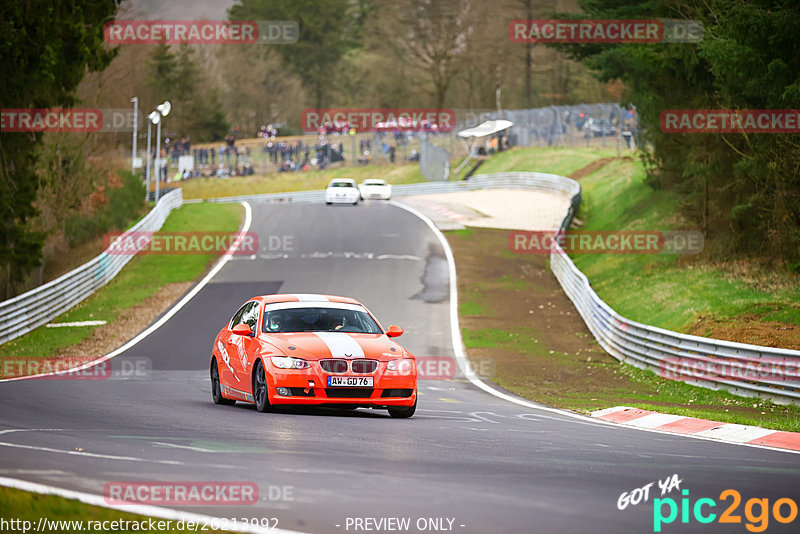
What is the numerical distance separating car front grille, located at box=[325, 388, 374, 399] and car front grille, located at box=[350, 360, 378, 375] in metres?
0.20

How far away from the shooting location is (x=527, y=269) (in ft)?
127

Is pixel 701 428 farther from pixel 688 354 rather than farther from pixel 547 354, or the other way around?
pixel 547 354

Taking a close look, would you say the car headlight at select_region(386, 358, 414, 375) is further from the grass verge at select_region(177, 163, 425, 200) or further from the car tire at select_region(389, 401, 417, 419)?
the grass verge at select_region(177, 163, 425, 200)

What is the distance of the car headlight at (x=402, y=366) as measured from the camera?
12414 mm

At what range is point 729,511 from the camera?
23.0ft

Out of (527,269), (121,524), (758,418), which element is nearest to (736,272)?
(527,269)

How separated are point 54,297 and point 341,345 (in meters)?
20.9

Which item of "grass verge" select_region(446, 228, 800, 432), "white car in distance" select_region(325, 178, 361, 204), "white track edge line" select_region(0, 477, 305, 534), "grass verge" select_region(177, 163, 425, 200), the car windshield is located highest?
"grass verge" select_region(177, 163, 425, 200)

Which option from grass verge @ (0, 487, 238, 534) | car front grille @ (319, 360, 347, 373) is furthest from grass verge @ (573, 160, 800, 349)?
grass verge @ (0, 487, 238, 534)

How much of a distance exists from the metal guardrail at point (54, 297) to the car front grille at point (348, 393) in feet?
55.3

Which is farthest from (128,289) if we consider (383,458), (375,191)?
(375,191)

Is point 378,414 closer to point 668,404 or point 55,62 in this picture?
point 668,404

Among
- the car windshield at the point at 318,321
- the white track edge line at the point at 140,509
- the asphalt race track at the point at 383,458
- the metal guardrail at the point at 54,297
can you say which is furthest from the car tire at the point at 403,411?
the metal guardrail at the point at 54,297

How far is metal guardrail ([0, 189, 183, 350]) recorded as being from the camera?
90.6 feet
